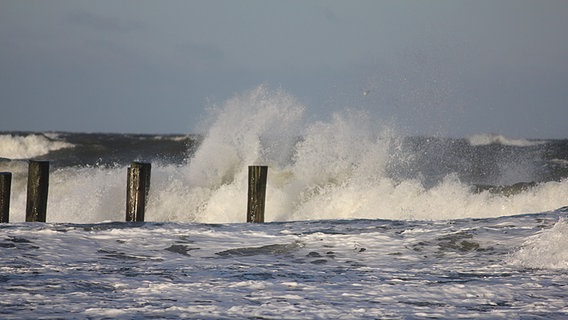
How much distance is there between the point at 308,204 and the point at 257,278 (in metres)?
8.45

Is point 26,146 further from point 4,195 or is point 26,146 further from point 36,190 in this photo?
point 36,190

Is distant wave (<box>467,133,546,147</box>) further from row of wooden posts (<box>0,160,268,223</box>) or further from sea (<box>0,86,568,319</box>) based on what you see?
row of wooden posts (<box>0,160,268,223</box>)

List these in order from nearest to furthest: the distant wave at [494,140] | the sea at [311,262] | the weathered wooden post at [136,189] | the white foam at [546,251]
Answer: the sea at [311,262] < the white foam at [546,251] < the weathered wooden post at [136,189] < the distant wave at [494,140]

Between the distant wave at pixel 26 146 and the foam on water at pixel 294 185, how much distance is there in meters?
21.8

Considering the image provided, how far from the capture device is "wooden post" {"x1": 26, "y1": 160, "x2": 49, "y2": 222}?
30.3ft

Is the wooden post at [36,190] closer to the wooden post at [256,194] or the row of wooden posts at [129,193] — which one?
the row of wooden posts at [129,193]

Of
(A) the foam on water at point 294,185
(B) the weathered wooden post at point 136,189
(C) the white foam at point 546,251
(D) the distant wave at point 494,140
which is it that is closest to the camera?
(C) the white foam at point 546,251

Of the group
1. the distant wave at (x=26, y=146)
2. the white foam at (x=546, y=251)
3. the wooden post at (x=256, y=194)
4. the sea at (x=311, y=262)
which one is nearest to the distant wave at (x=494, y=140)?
the distant wave at (x=26, y=146)

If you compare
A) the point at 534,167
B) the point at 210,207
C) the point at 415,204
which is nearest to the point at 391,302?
Result: the point at 415,204

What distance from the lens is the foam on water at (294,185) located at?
13.4 metres

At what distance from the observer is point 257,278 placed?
17.6 ft

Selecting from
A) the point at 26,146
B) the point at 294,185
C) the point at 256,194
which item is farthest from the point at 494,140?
the point at 256,194

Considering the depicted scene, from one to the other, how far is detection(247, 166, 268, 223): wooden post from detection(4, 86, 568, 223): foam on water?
152 inches

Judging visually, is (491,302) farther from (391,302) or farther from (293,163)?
(293,163)
